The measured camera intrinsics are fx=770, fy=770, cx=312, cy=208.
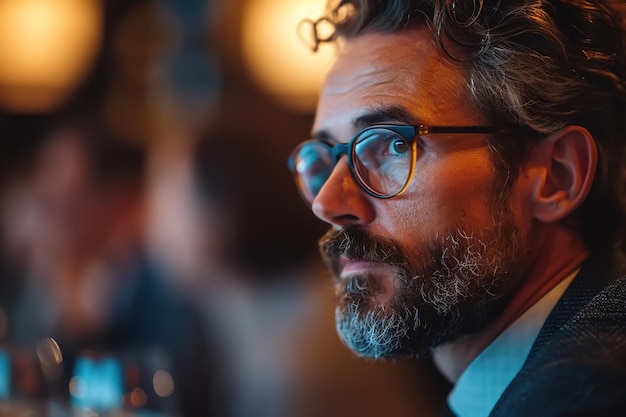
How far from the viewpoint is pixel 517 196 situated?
104cm

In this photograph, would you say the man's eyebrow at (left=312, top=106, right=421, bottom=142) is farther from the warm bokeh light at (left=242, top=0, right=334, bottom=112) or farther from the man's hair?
the warm bokeh light at (left=242, top=0, right=334, bottom=112)

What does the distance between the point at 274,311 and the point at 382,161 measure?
98 centimetres

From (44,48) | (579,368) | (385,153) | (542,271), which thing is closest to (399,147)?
(385,153)

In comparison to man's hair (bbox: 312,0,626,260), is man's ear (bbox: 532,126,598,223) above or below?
below

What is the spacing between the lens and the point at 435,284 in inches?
40.1

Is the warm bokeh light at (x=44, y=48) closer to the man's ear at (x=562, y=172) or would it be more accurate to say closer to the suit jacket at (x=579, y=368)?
the man's ear at (x=562, y=172)

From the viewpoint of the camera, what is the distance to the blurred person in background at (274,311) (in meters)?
1.80

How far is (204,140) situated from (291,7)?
641 millimetres

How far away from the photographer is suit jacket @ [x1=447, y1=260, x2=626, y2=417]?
718 mm

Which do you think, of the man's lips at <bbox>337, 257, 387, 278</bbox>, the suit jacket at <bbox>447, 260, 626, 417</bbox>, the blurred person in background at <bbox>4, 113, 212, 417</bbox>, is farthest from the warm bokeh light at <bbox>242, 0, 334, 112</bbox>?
the suit jacket at <bbox>447, 260, 626, 417</bbox>

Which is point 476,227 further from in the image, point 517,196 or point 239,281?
point 239,281

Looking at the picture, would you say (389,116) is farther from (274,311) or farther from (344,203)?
(274,311)

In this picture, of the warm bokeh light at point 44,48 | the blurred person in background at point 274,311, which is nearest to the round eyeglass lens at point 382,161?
the blurred person in background at point 274,311

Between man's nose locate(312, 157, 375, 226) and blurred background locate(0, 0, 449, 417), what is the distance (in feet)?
1.15
